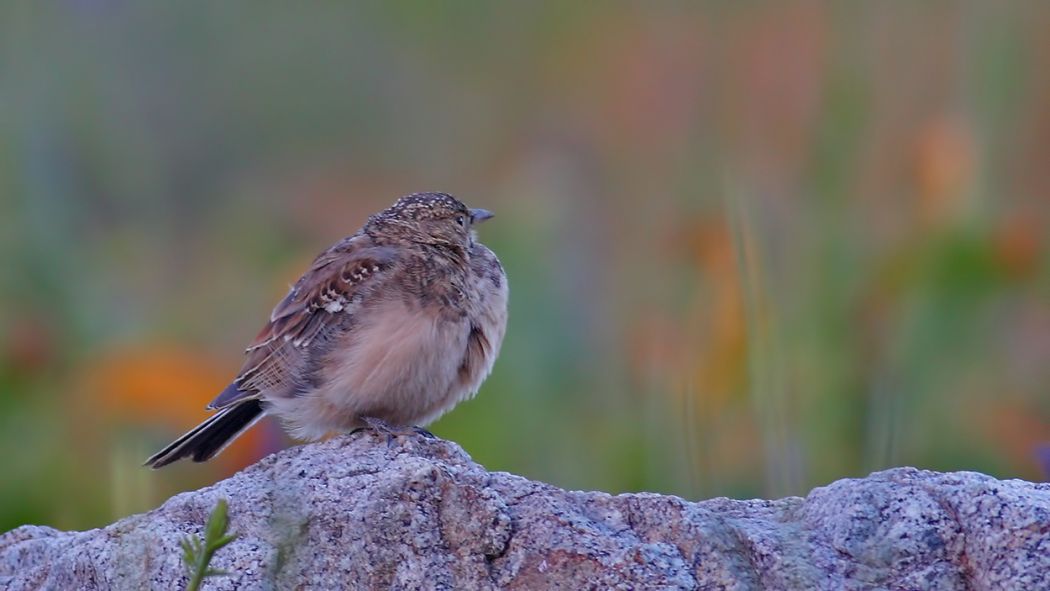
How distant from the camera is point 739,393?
707cm

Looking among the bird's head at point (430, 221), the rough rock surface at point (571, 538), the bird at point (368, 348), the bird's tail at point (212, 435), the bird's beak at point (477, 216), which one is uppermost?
the bird's beak at point (477, 216)

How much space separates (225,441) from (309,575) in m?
1.76

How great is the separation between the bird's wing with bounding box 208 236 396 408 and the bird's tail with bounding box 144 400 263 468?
6 centimetres

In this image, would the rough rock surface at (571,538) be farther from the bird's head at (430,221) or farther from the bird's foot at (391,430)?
the bird's head at (430,221)

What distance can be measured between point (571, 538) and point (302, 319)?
194 centimetres

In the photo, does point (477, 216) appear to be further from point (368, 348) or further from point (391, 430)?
point (391, 430)

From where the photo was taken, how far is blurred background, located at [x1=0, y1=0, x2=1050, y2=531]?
6.81 m

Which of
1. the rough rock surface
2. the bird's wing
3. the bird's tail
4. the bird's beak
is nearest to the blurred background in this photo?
the bird's tail

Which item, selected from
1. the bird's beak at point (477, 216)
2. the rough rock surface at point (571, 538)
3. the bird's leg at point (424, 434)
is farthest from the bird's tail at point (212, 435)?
the rough rock surface at point (571, 538)

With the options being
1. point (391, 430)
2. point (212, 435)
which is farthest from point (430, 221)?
point (391, 430)

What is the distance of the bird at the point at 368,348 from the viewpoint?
16.9 feet

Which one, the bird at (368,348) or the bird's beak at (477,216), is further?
the bird's beak at (477,216)

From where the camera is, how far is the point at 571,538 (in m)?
3.72

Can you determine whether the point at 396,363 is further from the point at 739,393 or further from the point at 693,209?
the point at 693,209
